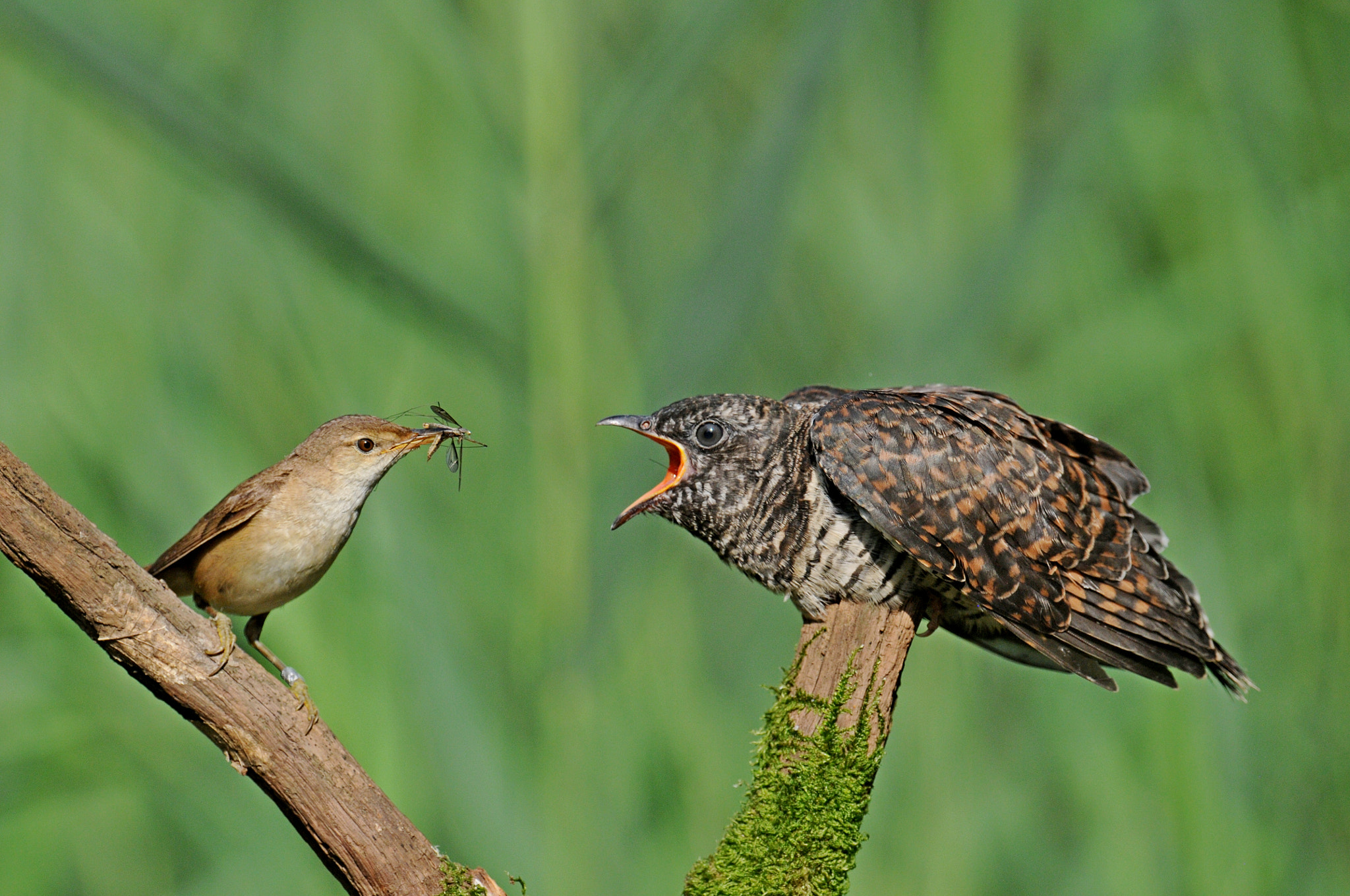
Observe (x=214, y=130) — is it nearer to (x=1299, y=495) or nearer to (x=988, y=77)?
(x=988, y=77)

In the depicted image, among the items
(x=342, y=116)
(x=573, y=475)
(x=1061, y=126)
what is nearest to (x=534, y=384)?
(x=573, y=475)

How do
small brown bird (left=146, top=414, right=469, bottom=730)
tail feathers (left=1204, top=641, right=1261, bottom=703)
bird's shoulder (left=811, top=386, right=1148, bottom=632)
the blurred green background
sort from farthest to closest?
the blurred green background < tail feathers (left=1204, top=641, right=1261, bottom=703) < bird's shoulder (left=811, top=386, right=1148, bottom=632) < small brown bird (left=146, top=414, right=469, bottom=730)

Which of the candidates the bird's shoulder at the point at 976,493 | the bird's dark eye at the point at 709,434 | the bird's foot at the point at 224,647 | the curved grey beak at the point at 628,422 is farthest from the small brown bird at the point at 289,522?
the bird's shoulder at the point at 976,493

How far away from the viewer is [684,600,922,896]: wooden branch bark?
5.70ft

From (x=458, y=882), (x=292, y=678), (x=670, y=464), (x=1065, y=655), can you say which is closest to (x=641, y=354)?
(x=670, y=464)

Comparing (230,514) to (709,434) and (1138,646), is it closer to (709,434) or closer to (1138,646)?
(709,434)

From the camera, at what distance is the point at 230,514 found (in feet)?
5.18

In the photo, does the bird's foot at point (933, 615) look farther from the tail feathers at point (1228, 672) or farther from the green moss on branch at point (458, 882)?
the green moss on branch at point (458, 882)

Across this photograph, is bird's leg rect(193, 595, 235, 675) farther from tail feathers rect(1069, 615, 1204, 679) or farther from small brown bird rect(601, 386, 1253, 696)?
tail feathers rect(1069, 615, 1204, 679)

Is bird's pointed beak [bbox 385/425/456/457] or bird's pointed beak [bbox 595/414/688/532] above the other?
bird's pointed beak [bbox 595/414/688/532]

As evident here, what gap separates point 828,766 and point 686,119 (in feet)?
6.20

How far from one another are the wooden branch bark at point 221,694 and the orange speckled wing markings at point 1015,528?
100 centimetres

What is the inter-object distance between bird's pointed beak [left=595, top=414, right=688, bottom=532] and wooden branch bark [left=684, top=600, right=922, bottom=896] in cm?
47

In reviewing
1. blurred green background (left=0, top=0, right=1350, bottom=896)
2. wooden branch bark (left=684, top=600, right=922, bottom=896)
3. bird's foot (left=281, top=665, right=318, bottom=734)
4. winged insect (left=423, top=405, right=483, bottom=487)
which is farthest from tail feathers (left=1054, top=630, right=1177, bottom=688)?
bird's foot (left=281, top=665, right=318, bottom=734)
